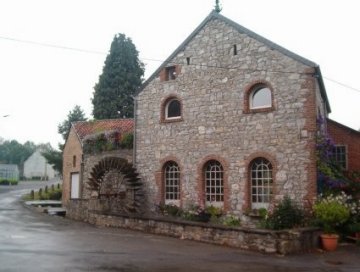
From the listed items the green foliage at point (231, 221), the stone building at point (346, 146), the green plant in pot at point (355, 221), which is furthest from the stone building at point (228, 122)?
the green plant in pot at point (355, 221)

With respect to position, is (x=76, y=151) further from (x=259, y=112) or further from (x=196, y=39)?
(x=259, y=112)

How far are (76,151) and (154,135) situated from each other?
8656mm

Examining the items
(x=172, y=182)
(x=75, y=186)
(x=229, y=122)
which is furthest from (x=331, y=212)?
(x=75, y=186)

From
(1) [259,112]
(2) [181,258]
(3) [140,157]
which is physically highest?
(1) [259,112]

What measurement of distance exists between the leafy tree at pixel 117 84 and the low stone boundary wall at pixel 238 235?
21.6m

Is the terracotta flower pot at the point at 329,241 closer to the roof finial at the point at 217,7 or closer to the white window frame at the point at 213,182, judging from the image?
the white window frame at the point at 213,182

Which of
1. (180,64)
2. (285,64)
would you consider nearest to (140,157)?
(180,64)

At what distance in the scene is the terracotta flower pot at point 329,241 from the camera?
1253 cm

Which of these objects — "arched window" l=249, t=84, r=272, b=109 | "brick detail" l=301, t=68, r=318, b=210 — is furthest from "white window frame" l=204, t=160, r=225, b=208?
"brick detail" l=301, t=68, r=318, b=210

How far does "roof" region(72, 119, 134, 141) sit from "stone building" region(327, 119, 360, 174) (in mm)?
11705

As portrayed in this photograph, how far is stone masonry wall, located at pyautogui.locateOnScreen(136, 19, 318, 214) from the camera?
14461 millimetres

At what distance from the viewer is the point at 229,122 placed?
16.2 m

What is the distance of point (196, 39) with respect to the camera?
1747 centimetres

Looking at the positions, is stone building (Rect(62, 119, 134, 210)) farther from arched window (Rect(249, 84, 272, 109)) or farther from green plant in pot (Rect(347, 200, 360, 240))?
green plant in pot (Rect(347, 200, 360, 240))
